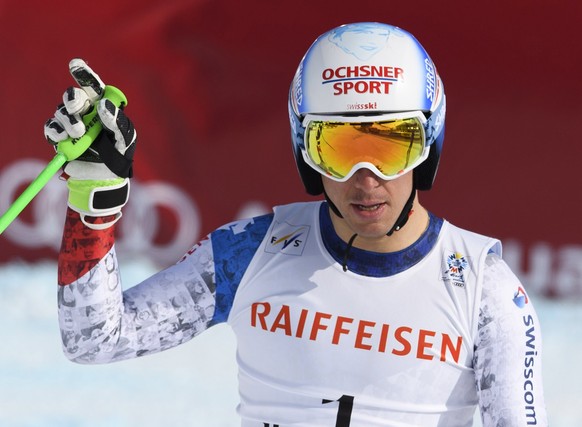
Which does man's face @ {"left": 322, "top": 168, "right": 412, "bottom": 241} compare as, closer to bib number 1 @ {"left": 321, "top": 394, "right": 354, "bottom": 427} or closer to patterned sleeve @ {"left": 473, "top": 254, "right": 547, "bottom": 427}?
patterned sleeve @ {"left": 473, "top": 254, "right": 547, "bottom": 427}

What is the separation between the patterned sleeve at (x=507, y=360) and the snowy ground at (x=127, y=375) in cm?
238

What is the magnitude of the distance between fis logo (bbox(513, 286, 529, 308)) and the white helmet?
33cm

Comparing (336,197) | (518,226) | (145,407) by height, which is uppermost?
(336,197)

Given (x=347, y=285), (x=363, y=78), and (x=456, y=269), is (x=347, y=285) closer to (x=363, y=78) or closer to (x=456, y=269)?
(x=456, y=269)

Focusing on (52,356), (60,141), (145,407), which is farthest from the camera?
(52,356)

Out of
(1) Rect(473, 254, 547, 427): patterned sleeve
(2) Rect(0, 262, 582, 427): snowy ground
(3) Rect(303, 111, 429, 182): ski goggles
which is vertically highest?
(3) Rect(303, 111, 429, 182): ski goggles

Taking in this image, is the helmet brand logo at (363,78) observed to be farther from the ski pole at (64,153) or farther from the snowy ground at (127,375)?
the snowy ground at (127,375)

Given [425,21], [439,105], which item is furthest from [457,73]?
[439,105]

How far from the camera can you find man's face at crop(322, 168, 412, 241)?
2926 millimetres

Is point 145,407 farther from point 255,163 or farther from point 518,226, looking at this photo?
point 518,226

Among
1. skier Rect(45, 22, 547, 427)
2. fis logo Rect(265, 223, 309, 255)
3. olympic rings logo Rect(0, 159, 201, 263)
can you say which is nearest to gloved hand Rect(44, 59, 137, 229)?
skier Rect(45, 22, 547, 427)

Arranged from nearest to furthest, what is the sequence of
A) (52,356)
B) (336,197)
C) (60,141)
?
(60,141), (336,197), (52,356)

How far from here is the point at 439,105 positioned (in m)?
3.04

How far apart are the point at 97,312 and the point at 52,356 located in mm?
3076
